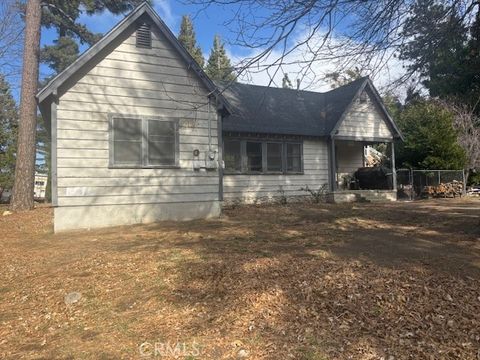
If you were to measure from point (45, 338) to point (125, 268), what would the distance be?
200cm

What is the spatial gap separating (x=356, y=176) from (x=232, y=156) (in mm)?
6872

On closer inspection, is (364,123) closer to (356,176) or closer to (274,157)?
(356,176)

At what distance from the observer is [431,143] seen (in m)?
21.2

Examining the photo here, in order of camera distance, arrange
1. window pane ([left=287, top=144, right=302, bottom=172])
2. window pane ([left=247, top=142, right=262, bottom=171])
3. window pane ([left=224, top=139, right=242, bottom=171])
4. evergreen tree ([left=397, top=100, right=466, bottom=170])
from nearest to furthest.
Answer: window pane ([left=224, top=139, right=242, bottom=171])
window pane ([left=247, top=142, right=262, bottom=171])
window pane ([left=287, top=144, right=302, bottom=172])
evergreen tree ([left=397, top=100, right=466, bottom=170])

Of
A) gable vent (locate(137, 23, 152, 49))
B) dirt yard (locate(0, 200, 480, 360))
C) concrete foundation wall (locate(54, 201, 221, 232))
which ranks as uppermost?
gable vent (locate(137, 23, 152, 49))

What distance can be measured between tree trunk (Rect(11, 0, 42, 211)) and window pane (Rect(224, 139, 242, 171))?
279 inches

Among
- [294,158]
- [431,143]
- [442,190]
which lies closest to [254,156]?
[294,158]

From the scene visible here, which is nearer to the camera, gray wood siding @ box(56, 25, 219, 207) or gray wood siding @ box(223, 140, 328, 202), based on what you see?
gray wood siding @ box(56, 25, 219, 207)

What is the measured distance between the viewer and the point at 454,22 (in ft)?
22.6

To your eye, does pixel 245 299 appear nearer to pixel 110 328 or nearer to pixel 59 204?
pixel 110 328

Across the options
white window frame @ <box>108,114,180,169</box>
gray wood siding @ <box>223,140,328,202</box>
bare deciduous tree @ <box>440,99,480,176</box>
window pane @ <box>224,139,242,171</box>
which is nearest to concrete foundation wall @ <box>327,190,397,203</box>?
gray wood siding @ <box>223,140,328,202</box>

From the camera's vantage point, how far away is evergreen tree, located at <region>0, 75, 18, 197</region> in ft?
75.7

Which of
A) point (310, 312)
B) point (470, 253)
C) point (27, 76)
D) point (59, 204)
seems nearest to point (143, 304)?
point (310, 312)

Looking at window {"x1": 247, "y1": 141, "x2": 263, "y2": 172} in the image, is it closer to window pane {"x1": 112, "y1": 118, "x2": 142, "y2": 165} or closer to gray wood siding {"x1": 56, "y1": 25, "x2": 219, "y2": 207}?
gray wood siding {"x1": 56, "y1": 25, "x2": 219, "y2": 207}
